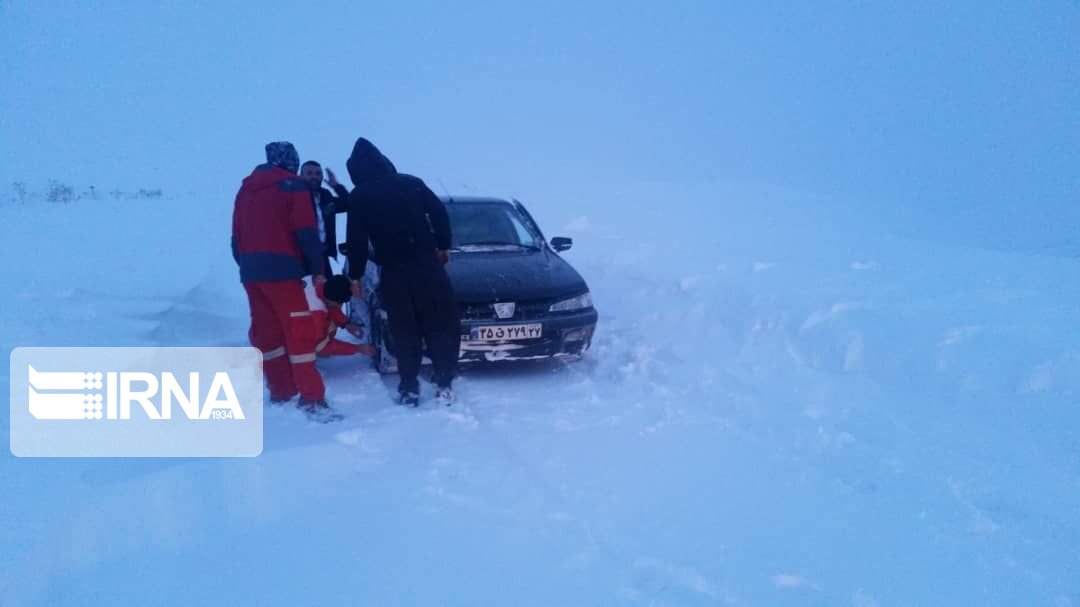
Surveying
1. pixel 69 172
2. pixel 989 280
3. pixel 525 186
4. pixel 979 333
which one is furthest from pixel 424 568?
pixel 69 172

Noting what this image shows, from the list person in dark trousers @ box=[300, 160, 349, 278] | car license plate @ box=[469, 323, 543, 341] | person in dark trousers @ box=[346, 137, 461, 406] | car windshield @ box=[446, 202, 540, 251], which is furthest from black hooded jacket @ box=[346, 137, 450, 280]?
car windshield @ box=[446, 202, 540, 251]

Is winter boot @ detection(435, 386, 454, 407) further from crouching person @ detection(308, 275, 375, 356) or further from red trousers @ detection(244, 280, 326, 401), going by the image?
crouching person @ detection(308, 275, 375, 356)

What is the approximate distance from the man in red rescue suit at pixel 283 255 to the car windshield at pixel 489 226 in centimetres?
199

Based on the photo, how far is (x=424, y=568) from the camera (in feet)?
9.39

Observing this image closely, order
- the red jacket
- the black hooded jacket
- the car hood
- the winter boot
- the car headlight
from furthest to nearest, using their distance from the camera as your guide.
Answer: the car headlight
the car hood
the winter boot
the black hooded jacket
the red jacket

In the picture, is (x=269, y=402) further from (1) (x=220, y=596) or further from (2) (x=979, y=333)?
(2) (x=979, y=333)

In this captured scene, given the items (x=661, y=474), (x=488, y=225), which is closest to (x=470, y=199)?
(x=488, y=225)

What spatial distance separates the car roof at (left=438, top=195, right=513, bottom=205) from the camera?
6.74 m

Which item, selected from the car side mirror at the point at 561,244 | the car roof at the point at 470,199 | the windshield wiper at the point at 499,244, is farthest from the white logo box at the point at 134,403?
the car side mirror at the point at 561,244

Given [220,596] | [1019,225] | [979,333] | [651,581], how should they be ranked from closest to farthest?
1. [220,596]
2. [651,581]
3. [979,333]
4. [1019,225]

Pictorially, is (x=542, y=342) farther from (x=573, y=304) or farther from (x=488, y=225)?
(x=488, y=225)

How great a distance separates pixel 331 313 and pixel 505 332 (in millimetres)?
1302

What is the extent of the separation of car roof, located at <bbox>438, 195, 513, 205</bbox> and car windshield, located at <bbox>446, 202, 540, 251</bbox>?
20 millimetres

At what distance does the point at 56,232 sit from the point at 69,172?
59.1 feet
